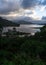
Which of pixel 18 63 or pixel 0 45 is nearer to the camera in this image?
pixel 18 63

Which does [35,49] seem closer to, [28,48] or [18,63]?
[28,48]

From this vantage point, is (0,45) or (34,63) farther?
(0,45)

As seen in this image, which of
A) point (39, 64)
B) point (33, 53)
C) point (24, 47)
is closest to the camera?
point (39, 64)

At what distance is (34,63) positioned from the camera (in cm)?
3039

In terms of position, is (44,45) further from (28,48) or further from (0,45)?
(0,45)

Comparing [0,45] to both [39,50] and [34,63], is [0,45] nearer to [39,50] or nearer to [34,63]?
[39,50]

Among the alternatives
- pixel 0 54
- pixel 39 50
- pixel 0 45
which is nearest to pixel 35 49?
pixel 39 50

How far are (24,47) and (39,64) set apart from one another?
12617 millimetres

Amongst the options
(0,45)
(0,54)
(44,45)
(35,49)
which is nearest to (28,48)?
(35,49)

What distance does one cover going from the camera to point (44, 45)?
42594 mm

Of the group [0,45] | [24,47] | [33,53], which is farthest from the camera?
[0,45]

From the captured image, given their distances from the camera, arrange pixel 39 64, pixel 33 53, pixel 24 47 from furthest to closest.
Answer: pixel 24 47 < pixel 33 53 < pixel 39 64

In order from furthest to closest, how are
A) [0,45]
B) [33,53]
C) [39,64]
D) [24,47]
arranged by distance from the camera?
[0,45], [24,47], [33,53], [39,64]

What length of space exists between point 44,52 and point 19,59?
1038cm
